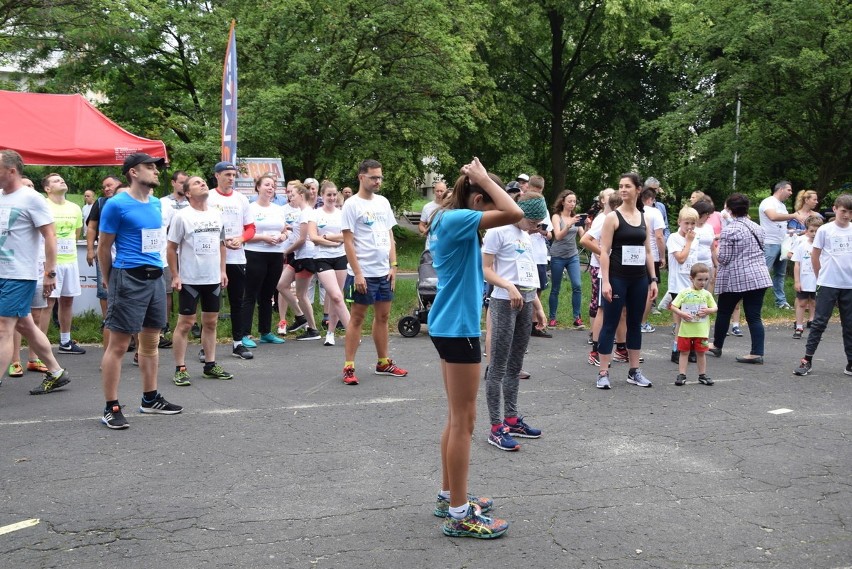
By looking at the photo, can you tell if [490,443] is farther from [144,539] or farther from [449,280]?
[144,539]

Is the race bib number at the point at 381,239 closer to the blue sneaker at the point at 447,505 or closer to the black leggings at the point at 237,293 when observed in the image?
the black leggings at the point at 237,293

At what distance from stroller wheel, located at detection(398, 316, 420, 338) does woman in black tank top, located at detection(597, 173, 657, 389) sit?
3.48 meters

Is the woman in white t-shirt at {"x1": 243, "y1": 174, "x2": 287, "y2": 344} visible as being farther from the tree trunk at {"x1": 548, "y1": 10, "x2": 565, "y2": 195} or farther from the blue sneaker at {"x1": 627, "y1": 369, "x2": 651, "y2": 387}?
the tree trunk at {"x1": 548, "y1": 10, "x2": 565, "y2": 195}

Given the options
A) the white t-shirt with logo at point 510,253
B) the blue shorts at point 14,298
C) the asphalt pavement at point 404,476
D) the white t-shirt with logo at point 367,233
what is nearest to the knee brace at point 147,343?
the asphalt pavement at point 404,476

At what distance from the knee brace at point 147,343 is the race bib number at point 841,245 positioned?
6.84 meters

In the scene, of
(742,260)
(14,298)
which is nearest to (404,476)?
(14,298)

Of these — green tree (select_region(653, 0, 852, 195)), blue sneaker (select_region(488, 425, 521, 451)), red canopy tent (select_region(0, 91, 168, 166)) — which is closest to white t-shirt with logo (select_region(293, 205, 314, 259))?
red canopy tent (select_region(0, 91, 168, 166))

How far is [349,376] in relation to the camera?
25.8 ft

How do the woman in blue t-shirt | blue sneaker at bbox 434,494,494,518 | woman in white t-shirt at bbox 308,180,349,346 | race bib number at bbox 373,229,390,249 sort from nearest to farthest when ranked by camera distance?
the woman in blue t-shirt
blue sneaker at bbox 434,494,494,518
race bib number at bbox 373,229,390,249
woman in white t-shirt at bbox 308,180,349,346

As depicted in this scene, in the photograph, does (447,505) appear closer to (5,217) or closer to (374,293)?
(374,293)

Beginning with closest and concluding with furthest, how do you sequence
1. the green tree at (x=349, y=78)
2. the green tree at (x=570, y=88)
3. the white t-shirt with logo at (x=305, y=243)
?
the white t-shirt with logo at (x=305, y=243) < the green tree at (x=349, y=78) < the green tree at (x=570, y=88)

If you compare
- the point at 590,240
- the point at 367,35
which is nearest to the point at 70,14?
the point at 367,35

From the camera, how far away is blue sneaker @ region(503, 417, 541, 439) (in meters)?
6.07

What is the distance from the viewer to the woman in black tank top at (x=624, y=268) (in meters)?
7.62
